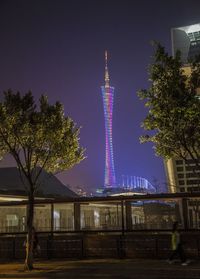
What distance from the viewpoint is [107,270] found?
18422mm

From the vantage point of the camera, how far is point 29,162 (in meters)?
20.7

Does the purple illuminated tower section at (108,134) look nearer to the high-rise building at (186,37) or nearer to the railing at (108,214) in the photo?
the high-rise building at (186,37)

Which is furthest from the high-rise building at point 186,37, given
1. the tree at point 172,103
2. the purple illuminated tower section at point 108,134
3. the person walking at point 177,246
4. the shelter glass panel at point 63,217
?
the person walking at point 177,246

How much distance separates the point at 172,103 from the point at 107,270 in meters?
7.81

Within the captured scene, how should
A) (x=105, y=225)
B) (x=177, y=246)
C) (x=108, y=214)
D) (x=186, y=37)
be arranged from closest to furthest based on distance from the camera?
(x=177, y=246) < (x=105, y=225) < (x=108, y=214) < (x=186, y=37)

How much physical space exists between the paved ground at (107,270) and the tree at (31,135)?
120 centimetres

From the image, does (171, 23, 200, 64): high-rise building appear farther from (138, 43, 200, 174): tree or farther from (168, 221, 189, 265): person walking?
(168, 221, 189, 265): person walking

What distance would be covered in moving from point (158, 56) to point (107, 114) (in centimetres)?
15594

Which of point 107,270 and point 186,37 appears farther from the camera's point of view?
point 186,37

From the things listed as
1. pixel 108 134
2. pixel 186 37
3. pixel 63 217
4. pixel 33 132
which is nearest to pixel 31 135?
pixel 33 132

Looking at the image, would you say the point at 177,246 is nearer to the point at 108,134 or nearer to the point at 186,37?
the point at 186,37

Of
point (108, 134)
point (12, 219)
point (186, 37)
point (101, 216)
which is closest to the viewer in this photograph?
point (101, 216)

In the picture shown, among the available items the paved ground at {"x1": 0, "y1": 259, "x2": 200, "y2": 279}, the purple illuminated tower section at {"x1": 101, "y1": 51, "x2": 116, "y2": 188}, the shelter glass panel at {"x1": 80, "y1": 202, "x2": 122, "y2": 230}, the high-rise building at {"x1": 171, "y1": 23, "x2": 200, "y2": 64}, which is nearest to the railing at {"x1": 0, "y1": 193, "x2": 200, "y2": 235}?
the shelter glass panel at {"x1": 80, "y1": 202, "x2": 122, "y2": 230}

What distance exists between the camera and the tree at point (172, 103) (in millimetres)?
19234
